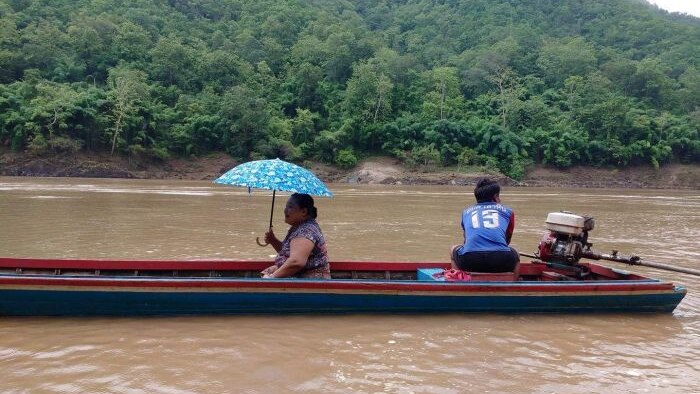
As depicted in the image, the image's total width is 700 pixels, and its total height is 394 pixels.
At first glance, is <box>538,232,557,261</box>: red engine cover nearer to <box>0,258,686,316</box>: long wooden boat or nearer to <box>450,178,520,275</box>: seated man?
<box>0,258,686,316</box>: long wooden boat

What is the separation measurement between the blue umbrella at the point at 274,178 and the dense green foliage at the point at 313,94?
4144cm

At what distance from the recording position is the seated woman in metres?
5.88

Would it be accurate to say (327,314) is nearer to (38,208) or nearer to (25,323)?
(25,323)

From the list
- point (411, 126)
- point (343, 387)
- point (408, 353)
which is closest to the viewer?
point (343, 387)

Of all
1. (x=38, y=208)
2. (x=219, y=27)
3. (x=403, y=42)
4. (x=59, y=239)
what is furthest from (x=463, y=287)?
(x=403, y=42)

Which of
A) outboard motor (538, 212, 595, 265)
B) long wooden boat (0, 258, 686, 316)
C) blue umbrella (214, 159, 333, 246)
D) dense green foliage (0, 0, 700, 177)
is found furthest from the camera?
dense green foliage (0, 0, 700, 177)

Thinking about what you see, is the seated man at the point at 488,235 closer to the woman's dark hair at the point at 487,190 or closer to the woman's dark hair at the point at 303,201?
the woman's dark hair at the point at 487,190

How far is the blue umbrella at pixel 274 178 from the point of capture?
558 centimetres

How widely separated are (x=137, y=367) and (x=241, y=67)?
6119cm

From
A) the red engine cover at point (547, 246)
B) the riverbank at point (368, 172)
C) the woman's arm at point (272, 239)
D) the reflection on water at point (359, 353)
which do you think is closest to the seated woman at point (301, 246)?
the woman's arm at point (272, 239)

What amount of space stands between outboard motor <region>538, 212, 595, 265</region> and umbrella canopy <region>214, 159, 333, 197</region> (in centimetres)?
322

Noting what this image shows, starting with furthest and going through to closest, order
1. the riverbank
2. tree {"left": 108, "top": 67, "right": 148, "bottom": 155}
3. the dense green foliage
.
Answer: the dense green foliage → tree {"left": 108, "top": 67, "right": 148, "bottom": 155} → the riverbank

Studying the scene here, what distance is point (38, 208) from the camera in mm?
16828

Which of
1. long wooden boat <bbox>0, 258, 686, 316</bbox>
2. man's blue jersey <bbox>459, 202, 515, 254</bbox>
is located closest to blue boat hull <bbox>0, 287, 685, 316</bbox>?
long wooden boat <bbox>0, 258, 686, 316</bbox>
